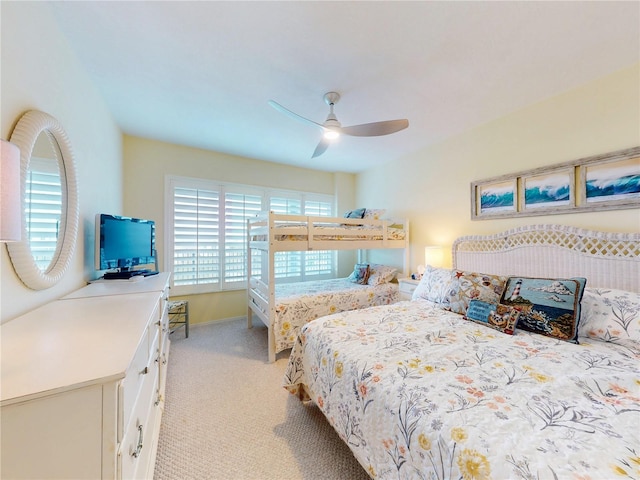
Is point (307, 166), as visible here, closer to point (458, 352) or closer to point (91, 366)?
point (458, 352)

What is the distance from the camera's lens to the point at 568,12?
1.39 m

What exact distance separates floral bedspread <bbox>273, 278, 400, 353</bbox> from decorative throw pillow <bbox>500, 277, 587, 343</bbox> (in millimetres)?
1528

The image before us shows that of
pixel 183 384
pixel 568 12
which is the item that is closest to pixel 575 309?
pixel 568 12

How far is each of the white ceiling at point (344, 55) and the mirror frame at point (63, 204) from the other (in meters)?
0.69

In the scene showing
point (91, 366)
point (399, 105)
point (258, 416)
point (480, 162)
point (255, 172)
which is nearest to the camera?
point (91, 366)

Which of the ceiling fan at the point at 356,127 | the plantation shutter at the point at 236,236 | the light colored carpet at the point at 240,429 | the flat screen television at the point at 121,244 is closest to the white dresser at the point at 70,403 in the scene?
the light colored carpet at the point at 240,429

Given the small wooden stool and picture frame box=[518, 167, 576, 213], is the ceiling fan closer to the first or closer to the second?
picture frame box=[518, 167, 576, 213]

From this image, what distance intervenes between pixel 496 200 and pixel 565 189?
530 millimetres

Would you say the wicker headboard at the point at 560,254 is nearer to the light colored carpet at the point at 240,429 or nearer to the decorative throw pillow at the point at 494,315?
the decorative throw pillow at the point at 494,315

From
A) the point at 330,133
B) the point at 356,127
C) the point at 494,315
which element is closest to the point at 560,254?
the point at 494,315

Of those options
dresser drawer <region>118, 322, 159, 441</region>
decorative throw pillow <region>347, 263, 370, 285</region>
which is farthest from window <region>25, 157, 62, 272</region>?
decorative throw pillow <region>347, 263, 370, 285</region>

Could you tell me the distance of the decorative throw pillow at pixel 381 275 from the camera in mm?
3439

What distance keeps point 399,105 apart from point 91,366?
2646 millimetres

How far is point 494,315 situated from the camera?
1.79 metres
